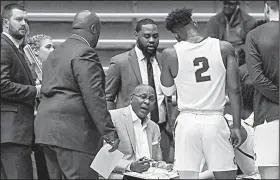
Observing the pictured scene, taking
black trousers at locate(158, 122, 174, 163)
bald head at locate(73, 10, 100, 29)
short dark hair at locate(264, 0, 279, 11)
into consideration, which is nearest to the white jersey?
short dark hair at locate(264, 0, 279, 11)

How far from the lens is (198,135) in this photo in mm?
5754

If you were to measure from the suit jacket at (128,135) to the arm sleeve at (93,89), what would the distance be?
112 centimetres

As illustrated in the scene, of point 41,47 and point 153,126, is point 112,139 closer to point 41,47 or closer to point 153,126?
point 153,126

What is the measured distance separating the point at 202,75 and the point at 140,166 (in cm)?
118

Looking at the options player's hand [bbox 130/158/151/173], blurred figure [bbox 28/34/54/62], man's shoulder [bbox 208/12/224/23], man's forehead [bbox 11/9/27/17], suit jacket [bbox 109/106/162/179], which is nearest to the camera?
man's forehead [bbox 11/9/27/17]

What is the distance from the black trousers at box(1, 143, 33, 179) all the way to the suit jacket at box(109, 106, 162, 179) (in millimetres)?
1082

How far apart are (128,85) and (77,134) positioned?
205 cm

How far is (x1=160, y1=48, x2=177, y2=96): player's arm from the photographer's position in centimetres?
594

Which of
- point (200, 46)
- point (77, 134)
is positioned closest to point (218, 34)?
point (200, 46)

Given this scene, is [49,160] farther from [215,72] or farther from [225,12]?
[225,12]

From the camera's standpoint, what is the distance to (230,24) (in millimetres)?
9695

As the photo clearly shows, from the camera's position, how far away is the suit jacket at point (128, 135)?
6.86m

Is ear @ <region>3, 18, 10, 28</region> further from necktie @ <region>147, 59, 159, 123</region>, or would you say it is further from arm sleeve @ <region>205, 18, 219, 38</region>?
arm sleeve @ <region>205, 18, 219, 38</region>

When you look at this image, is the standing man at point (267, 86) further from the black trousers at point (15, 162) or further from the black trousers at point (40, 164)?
the black trousers at point (40, 164)
